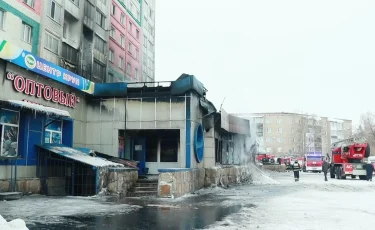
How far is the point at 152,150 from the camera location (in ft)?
74.8

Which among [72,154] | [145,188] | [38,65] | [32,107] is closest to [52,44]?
[38,65]

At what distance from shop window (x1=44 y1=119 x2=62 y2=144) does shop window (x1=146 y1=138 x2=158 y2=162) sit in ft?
19.7

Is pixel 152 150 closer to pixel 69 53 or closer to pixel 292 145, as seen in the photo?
pixel 69 53

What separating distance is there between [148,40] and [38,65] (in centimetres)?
3421

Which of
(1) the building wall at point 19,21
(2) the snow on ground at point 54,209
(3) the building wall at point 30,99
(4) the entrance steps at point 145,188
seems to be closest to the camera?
(2) the snow on ground at point 54,209

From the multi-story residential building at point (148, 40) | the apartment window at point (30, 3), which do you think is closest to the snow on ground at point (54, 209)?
the apartment window at point (30, 3)

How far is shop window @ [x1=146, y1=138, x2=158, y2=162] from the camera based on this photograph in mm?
22688

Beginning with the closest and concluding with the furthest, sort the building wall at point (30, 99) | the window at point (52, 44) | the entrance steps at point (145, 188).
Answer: the building wall at point (30, 99)
the entrance steps at point (145, 188)
the window at point (52, 44)

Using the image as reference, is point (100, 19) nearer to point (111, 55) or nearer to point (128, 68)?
point (111, 55)

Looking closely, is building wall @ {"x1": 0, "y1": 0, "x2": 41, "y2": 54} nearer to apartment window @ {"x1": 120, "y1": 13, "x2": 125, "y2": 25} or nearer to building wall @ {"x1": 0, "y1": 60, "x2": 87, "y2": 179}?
building wall @ {"x1": 0, "y1": 60, "x2": 87, "y2": 179}

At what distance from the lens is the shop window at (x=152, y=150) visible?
22688mm

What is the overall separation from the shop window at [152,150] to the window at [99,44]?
1371cm

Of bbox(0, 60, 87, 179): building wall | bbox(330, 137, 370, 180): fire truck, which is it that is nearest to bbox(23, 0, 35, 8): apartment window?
bbox(0, 60, 87, 179): building wall

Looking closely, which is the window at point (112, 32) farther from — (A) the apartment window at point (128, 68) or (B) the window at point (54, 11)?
(B) the window at point (54, 11)
